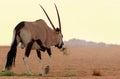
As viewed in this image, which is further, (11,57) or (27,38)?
(11,57)

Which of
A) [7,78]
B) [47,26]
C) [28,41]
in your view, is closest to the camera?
[7,78]

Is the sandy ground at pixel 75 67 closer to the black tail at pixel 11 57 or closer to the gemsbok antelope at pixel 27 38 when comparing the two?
the gemsbok antelope at pixel 27 38

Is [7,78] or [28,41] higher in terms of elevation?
[28,41]

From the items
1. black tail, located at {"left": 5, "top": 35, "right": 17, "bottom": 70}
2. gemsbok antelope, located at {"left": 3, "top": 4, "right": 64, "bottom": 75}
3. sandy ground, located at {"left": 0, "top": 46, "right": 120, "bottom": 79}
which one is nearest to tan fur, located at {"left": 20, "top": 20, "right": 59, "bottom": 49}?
gemsbok antelope, located at {"left": 3, "top": 4, "right": 64, "bottom": 75}

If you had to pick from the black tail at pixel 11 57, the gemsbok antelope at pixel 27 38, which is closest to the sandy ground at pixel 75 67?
the gemsbok antelope at pixel 27 38

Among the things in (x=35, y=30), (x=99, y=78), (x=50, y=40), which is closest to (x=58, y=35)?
(x=50, y=40)

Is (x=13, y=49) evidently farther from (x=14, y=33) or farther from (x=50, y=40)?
(x=50, y=40)

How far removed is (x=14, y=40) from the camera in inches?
701

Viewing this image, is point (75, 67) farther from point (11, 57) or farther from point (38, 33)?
point (11, 57)

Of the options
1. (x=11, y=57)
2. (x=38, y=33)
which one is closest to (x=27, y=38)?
(x=38, y=33)

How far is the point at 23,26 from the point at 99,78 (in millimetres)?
3433

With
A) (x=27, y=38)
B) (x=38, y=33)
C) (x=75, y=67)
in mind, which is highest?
(x=38, y=33)

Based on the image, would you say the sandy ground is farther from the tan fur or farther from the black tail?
the black tail

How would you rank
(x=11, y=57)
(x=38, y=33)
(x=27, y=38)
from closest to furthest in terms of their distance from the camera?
(x=27, y=38) < (x=11, y=57) < (x=38, y=33)
